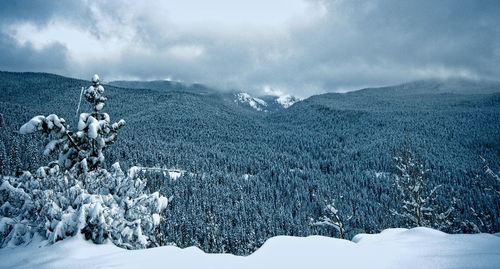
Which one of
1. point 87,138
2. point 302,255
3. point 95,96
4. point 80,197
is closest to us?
point 302,255

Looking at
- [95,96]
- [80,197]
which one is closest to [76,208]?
[80,197]

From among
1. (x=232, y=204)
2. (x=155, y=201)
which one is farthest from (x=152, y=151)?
(x=155, y=201)

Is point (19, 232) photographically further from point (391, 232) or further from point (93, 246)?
point (391, 232)

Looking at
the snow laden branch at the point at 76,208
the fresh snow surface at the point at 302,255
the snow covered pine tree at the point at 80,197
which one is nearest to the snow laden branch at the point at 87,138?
the snow covered pine tree at the point at 80,197

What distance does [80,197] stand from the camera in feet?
22.9

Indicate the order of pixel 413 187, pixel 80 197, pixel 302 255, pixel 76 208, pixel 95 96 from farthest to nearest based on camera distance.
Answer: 1. pixel 413 187
2. pixel 95 96
3. pixel 76 208
4. pixel 80 197
5. pixel 302 255

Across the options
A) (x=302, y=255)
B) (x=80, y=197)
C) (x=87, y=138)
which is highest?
(x=87, y=138)

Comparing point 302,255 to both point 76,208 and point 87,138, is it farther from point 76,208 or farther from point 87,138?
point 87,138

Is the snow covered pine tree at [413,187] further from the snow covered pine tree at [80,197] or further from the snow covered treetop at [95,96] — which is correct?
the snow covered treetop at [95,96]

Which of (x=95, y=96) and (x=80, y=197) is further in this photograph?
(x=95, y=96)

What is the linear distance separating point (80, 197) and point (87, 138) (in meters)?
2.42

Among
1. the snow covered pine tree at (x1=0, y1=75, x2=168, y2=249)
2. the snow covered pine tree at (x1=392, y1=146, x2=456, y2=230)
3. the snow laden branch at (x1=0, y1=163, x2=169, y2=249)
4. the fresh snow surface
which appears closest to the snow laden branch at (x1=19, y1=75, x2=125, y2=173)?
the snow covered pine tree at (x1=0, y1=75, x2=168, y2=249)

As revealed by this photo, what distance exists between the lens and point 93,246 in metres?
6.19

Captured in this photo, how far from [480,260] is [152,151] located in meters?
177
